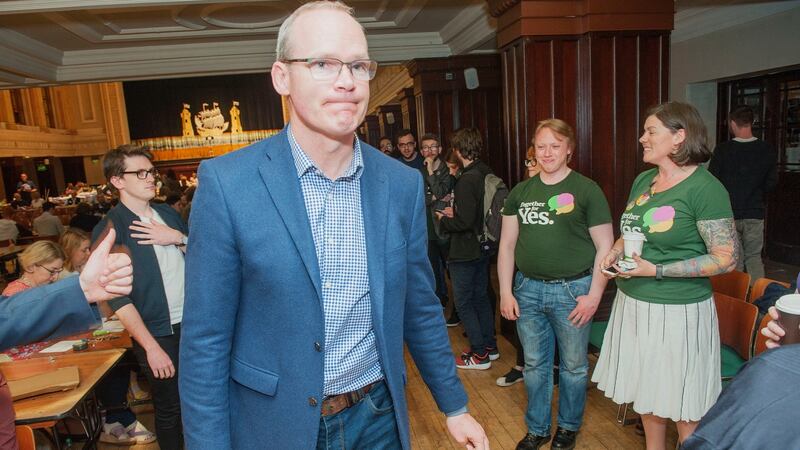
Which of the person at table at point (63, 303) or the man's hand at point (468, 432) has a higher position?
the person at table at point (63, 303)

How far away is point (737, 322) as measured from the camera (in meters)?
2.51

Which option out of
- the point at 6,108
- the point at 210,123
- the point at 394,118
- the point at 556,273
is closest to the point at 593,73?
the point at 556,273

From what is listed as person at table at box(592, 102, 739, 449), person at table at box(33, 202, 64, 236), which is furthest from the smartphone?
person at table at box(33, 202, 64, 236)

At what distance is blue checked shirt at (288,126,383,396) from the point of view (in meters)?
1.17

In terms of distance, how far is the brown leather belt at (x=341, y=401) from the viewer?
121cm

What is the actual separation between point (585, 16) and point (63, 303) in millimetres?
3845

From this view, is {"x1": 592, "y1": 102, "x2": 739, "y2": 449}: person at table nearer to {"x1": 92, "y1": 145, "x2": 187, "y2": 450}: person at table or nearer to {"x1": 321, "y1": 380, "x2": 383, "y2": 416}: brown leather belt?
{"x1": 321, "y1": 380, "x2": 383, "y2": 416}: brown leather belt

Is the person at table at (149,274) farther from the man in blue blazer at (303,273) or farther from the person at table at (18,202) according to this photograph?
the person at table at (18,202)

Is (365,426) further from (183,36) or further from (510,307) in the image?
(183,36)

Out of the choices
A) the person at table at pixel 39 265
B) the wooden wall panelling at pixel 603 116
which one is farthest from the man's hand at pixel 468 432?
the wooden wall panelling at pixel 603 116

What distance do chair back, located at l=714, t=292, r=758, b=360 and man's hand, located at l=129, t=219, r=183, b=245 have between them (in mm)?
2679

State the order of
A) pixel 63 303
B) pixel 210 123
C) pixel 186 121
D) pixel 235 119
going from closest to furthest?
pixel 63 303 < pixel 210 123 < pixel 186 121 < pixel 235 119

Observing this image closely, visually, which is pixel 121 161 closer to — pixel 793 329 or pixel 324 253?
pixel 324 253

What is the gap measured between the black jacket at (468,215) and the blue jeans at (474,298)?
99 millimetres
